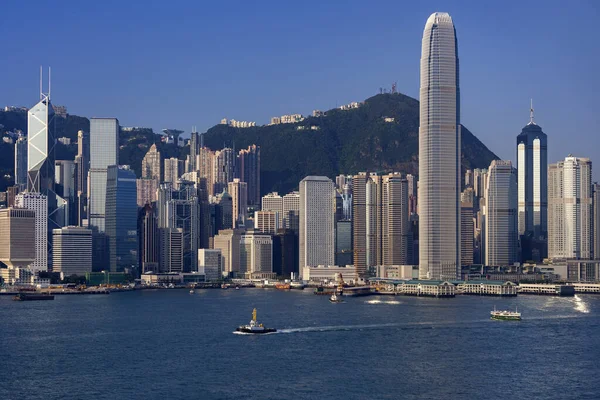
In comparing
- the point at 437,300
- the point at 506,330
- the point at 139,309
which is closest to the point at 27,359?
the point at 506,330

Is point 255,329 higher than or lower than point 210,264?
lower

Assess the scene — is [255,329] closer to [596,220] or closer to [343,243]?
[343,243]

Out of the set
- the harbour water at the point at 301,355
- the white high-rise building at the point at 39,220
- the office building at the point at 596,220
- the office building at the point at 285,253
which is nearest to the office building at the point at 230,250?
the office building at the point at 285,253

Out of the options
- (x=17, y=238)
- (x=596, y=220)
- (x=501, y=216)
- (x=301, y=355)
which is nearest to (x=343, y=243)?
(x=501, y=216)

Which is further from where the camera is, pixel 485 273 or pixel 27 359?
pixel 485 273

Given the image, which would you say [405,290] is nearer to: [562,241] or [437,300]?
[437,300]

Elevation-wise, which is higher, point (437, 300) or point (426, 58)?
point (426, 58)
